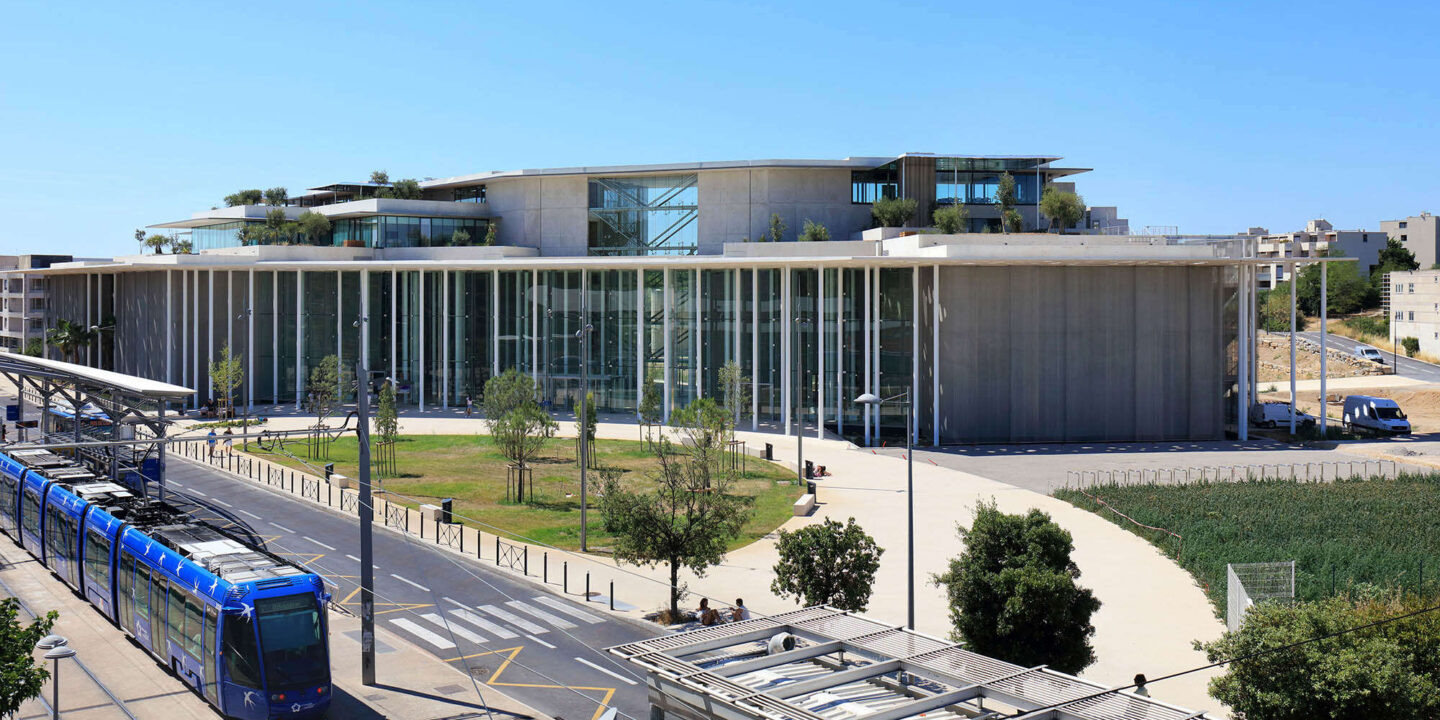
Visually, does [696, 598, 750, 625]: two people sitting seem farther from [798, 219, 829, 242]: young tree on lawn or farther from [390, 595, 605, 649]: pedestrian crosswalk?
[798, 219, 829, 242]: young tree on lawn

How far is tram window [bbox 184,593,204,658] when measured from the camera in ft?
68.9

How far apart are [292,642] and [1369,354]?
107 m

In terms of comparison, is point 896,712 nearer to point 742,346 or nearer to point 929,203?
point 742,346

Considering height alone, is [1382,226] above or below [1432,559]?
above

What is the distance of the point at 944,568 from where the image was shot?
34.7 m

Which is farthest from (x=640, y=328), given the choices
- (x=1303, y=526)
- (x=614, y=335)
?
(x=1303, y=526)

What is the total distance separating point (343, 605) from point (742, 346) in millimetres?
42072

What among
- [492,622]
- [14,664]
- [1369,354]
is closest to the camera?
[14,664]

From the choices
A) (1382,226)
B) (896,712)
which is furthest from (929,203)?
(1382,226)

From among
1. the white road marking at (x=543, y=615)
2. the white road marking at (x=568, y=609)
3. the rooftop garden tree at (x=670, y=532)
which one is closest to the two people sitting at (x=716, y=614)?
the rooftop garden tree at (x=670, y=532)

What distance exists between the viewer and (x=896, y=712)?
12523 mm

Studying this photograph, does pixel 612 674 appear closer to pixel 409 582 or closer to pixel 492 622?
pixel 492 622

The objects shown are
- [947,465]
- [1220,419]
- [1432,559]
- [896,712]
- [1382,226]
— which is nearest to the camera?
[896,712]

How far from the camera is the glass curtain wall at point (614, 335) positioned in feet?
245
